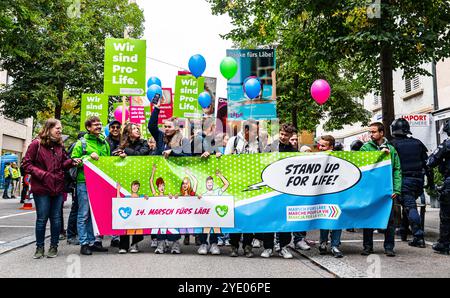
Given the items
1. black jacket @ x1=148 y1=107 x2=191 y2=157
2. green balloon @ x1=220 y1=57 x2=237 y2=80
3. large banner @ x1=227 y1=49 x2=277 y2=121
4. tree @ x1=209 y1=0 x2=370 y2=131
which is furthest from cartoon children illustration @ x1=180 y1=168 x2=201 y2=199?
green balloon @ x1=220 y1=57 x2=237 y2=80

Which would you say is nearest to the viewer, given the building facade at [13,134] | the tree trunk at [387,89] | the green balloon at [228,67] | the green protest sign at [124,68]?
the tree trunk at [387,89]

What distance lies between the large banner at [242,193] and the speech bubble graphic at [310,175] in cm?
1

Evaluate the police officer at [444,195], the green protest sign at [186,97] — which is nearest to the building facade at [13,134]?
the green protest sign at [186,97]

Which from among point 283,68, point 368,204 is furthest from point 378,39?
point 283,68

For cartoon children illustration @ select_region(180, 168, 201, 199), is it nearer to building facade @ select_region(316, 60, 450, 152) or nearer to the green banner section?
the green banner section

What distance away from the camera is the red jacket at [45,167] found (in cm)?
653

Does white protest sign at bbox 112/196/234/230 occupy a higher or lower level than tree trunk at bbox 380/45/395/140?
lower

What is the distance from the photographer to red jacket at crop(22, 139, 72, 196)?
257 inches

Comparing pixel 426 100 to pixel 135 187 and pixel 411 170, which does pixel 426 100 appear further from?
pixel 135 187

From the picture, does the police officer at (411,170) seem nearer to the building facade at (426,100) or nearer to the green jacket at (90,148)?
the green jacket at (90,148)

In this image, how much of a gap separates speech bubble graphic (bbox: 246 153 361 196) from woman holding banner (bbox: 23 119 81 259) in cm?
284

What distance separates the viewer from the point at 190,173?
22.9ft
